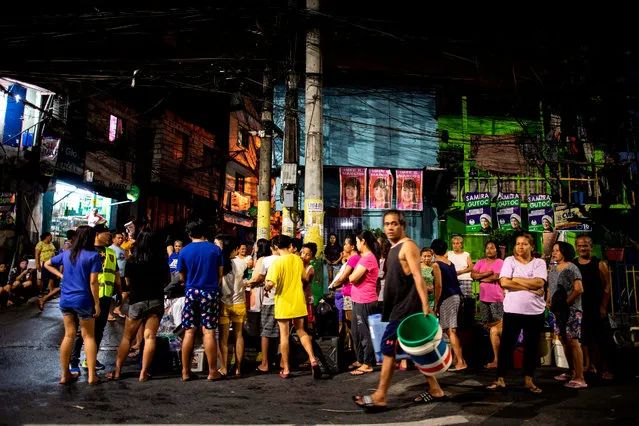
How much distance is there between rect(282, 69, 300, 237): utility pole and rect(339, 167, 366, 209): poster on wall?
5692 millimetres

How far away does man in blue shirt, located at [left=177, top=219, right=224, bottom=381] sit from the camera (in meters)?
5.97

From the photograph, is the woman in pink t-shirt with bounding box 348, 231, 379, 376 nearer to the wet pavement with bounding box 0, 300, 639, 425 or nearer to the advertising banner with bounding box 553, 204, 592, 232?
the wet pavement with bounding box 0, 300, 639, 425

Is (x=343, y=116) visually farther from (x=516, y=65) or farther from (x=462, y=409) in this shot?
(x=462, y=409)

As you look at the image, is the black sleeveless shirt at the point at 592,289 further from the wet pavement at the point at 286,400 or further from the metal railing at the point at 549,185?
the metal railing at the point at 549,185

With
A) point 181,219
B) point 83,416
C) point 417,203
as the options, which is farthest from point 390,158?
point 83,416

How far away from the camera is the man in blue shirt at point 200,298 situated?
597 cm

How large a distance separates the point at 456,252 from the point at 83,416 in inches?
259

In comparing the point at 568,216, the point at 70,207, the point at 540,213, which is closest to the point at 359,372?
the point at 568,216

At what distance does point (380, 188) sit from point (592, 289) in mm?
11093

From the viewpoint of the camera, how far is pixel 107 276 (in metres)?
6.99

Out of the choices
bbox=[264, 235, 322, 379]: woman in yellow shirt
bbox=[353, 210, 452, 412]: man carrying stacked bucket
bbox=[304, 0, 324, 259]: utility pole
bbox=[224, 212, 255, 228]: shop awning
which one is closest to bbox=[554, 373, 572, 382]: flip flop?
bbox=[353, 210, 452, 412]: man carrying stacked bucket

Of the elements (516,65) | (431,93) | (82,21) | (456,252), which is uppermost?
(516,65)

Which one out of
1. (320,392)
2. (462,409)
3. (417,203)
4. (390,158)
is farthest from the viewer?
(390,158)

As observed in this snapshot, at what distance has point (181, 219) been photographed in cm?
2595
